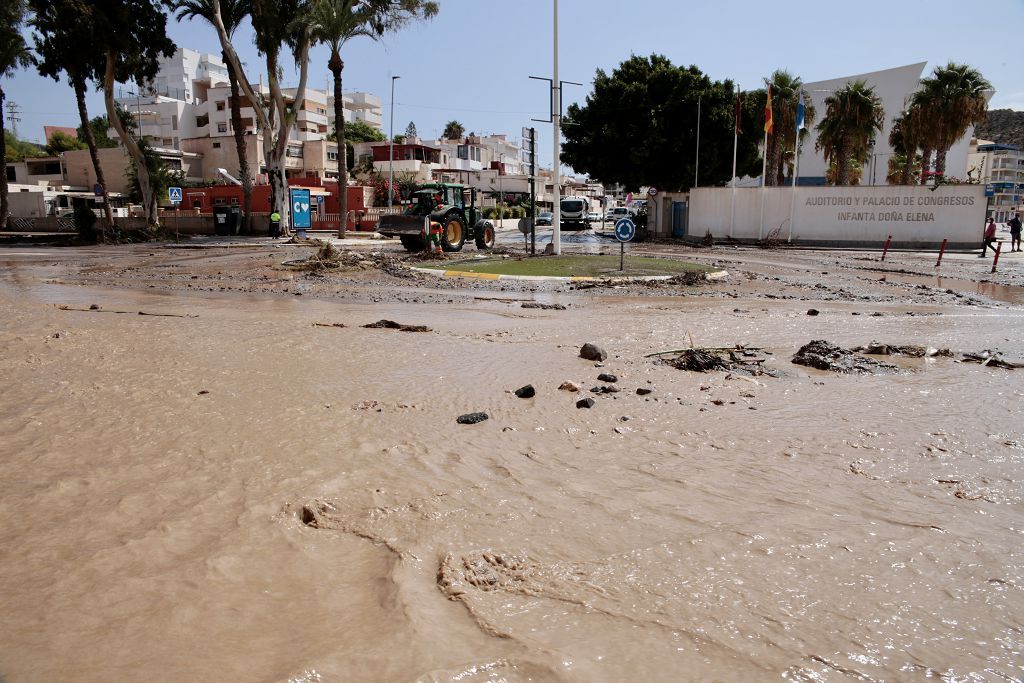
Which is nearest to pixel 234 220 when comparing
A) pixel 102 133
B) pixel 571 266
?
pixel 571 266

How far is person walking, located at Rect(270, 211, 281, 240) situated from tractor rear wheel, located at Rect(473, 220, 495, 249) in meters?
12.8

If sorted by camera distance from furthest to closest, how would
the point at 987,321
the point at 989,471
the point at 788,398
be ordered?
the point at 987,321
the point at 788,398
the point at 989,471

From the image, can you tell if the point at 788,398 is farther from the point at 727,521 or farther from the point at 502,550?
the point at 502,550

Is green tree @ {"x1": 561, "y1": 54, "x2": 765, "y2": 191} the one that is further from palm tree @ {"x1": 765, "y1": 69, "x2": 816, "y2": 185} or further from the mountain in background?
the mountain in background

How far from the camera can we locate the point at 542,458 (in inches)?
187

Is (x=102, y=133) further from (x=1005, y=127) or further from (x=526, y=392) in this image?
(x=1005, y=127)

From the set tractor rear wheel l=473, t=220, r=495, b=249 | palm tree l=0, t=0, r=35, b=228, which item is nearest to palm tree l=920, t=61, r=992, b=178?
tractor rear wheel l=473, t=220, r=495, b=249

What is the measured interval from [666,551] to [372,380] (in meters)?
4.01

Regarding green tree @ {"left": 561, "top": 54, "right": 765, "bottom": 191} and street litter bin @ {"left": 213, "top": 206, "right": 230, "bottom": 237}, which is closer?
street litter bin @ {"left": 213, "top": 206, "right": 230, "bottom": 237}

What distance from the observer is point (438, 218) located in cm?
2441

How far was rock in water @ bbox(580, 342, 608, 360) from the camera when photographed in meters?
7.86

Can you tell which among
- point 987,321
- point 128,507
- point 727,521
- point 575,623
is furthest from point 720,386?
point 987,321

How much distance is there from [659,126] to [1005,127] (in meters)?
185

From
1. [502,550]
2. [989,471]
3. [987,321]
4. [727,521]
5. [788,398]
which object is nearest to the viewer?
[502,550]
